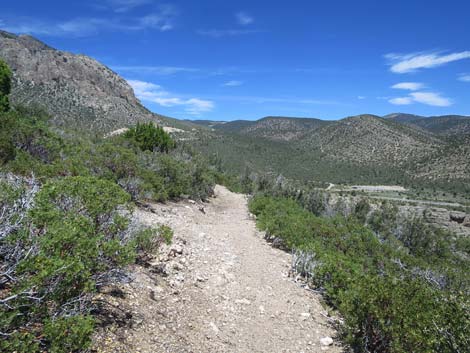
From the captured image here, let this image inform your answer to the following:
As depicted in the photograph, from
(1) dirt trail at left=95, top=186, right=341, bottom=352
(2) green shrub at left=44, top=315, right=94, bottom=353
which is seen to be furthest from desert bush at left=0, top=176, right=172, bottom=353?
Result: (1) dirt trail at left=95, top=186, right=341, bottom=352

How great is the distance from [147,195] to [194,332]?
26.7 ft

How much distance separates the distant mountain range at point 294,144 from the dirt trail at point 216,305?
45.6 metres

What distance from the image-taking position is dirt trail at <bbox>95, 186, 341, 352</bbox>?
4.61 m

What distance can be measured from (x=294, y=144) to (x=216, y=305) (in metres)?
91.4

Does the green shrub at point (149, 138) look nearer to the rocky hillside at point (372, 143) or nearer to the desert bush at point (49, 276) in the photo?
the desert bush at point (49, 276)

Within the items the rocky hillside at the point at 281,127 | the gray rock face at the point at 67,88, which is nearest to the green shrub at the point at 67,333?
the gray rock face at the point at 67,88

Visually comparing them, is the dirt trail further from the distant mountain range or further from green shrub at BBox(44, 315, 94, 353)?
the distant mountain range

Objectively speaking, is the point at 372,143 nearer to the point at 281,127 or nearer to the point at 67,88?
the point at 281,127

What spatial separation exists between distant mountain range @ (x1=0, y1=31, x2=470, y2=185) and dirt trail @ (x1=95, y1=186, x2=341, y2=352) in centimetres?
4556

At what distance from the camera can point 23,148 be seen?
10.6 meters

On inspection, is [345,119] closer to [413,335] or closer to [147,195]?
[147,195]

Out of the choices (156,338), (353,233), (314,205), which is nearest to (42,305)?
(156,338)

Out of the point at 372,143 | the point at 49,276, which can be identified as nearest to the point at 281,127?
the point at 372,143

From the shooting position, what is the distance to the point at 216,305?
20.3 feet
